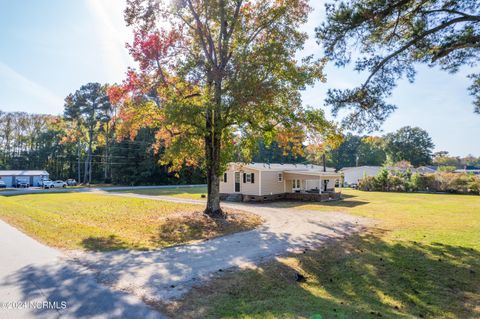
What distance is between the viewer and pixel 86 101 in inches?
1704

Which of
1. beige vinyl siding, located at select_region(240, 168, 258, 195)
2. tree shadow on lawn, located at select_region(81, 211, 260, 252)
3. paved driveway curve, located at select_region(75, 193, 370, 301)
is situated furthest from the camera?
beige vinyl siding, located at select_region(240, 168, 258, 195)

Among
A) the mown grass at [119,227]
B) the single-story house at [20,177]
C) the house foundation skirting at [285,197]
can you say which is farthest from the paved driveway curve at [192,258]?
the single-story house at [20,177]

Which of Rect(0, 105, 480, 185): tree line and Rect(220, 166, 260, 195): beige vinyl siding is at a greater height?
Rect(0, 105, 480, 185): tree line

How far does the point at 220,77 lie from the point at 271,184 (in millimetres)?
13254

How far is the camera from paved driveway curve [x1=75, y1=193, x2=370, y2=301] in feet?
18.6

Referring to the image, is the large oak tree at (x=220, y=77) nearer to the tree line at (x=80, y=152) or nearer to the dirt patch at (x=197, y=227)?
the dirt patch at (x=197, y=227)

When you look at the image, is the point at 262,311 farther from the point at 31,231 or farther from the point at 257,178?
the point at 257,178

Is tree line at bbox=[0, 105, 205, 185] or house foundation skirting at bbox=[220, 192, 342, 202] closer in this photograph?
house foundation skirting at bbox=[220, 192, 342, 202]

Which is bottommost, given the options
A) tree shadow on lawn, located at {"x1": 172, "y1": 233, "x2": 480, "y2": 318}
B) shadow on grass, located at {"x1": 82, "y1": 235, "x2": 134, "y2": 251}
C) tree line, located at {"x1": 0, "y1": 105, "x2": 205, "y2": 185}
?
tree shadow on lawn, located at {"x1": 172, "y1": 233, "x2": 480, "y2": 318}

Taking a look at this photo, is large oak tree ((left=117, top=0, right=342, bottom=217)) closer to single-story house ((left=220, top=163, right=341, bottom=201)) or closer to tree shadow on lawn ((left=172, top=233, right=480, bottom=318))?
tree shadow on lawn ((left=172, top=233, right=480, bottom=318))

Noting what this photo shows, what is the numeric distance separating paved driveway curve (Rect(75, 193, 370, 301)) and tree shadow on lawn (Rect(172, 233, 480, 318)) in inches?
24.6

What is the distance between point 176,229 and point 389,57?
968 cm

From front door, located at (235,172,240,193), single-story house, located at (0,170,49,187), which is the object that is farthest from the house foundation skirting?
single-story house, located at (0,170,49,187)

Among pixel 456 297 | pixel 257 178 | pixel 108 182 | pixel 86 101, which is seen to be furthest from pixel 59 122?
pixel 456 297
